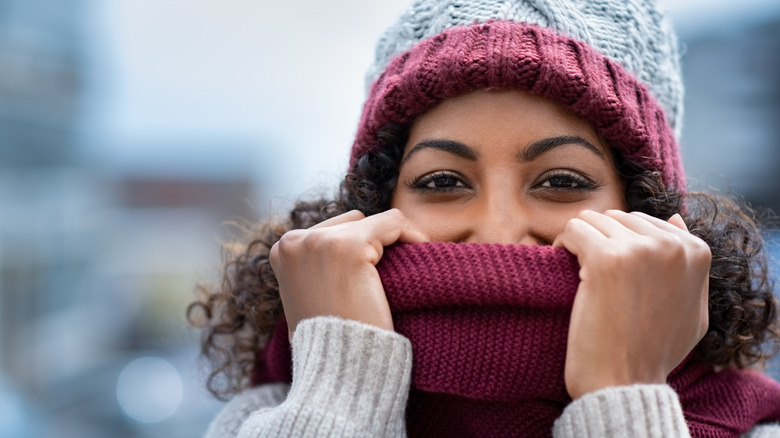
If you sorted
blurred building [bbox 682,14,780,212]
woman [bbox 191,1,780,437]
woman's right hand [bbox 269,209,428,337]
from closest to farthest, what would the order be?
woman [bbox 191,1,780,437] < woman's right hand [bbox 269,209,428,337] < blurred building [bbox 682,14,780,212]

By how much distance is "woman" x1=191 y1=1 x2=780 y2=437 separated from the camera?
155 centimetres

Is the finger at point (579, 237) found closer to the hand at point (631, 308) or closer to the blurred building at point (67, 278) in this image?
the hand at point (631, 308)

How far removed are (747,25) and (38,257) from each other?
13494 millimetres

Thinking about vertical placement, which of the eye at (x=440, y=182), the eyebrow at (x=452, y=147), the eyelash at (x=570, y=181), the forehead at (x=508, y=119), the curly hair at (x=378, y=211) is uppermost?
the forehead at (x=508, y=119)

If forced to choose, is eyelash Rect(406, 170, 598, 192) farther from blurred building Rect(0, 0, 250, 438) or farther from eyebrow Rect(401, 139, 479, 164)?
A: blurred building Rect(0, 0, 250, 438)

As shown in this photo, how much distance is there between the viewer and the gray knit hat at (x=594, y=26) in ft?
6.40

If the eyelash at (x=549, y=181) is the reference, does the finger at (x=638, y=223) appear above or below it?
below

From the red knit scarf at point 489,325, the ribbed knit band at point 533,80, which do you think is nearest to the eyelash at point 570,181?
the ribbed knit band at point 533,80

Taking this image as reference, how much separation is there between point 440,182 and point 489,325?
0.43 meters

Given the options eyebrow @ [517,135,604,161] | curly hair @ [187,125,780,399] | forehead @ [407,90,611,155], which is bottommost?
curly hair @ [187,125,780,399]

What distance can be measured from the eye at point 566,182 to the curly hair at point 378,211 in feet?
0.39

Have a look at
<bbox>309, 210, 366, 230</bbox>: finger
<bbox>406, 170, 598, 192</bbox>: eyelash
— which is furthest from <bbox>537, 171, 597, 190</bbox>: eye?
<bbox>309, 210, 366, 230</bbox>: finger

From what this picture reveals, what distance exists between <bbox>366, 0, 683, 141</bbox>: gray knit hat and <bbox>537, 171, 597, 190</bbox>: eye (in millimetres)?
331

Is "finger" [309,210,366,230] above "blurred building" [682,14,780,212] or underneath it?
above
